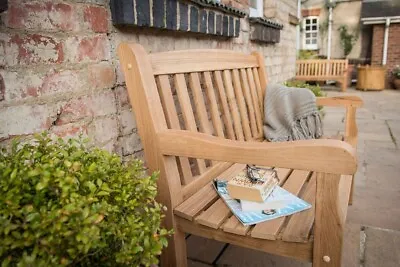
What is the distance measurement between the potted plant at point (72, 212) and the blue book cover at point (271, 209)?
0.46 m

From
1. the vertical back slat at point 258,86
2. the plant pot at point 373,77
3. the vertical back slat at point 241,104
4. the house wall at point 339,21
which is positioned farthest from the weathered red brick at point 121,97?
the house wall at point 339,21

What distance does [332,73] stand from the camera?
8828 millimetres

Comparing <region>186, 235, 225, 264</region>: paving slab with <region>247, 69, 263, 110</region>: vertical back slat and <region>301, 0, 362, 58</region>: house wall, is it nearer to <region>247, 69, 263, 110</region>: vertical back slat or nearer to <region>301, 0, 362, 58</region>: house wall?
<region>247, 69, 263, 110</region>: vertical back slat

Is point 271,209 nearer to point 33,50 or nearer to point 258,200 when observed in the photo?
point 258,200

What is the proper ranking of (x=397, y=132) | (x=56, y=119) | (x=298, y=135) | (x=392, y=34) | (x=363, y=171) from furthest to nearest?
(x=392, y=34), (x=397, y=132), (x=363, y=171), (x=298, y=135), (x=56, y=119)

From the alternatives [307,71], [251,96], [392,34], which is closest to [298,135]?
[251,96]

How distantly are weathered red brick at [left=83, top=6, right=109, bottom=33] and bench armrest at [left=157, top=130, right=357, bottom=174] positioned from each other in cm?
55

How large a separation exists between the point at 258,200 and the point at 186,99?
55cm

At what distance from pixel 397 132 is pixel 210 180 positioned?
3.56 meters

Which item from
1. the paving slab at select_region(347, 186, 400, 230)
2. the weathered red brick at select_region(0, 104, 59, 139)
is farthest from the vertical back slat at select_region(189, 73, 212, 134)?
the paving slab at select_region(347, 186, 400, 230)

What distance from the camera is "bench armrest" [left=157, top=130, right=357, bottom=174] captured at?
0.94m

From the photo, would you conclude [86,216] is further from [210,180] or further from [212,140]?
[210,180]

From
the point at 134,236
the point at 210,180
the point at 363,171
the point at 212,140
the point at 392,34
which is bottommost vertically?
the point at 363,171

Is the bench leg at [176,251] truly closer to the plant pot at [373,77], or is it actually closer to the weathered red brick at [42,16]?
the weathered red brick at [42,16]
